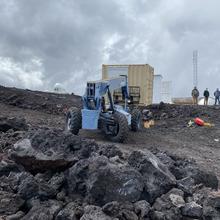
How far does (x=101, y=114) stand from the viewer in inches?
522

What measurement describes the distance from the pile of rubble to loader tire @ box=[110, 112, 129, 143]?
526cm

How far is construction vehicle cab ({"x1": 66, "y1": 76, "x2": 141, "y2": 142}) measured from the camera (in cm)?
1278

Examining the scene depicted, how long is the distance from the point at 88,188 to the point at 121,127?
6713 millimetres

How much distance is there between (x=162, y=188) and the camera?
20.3 ft

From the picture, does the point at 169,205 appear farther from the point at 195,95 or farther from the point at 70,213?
the point at 195,95

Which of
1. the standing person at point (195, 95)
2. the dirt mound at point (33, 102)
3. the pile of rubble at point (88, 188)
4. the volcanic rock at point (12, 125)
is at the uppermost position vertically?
the standing person at point (195, 95)

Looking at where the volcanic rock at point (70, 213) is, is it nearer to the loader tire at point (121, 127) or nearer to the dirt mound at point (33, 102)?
the loader tire at point (121, 127)

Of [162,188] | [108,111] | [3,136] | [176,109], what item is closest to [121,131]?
[108,111]

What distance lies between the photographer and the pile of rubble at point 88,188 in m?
5.47

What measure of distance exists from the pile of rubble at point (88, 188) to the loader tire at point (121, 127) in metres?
5.26

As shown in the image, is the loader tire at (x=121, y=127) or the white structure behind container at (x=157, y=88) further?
the white structure behind container at (x=157, y=88)

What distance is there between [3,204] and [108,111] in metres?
7.87

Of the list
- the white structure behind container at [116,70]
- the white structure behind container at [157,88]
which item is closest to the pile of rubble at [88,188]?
the white structure behind container at [116,70]

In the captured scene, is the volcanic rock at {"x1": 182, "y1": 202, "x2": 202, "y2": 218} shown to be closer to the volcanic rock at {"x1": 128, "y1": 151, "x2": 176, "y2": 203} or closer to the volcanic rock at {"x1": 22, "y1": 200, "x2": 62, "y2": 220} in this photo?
the volcanic rock at {"x1": 128, "y1": 151, "x2": 176, "y2": 203}
